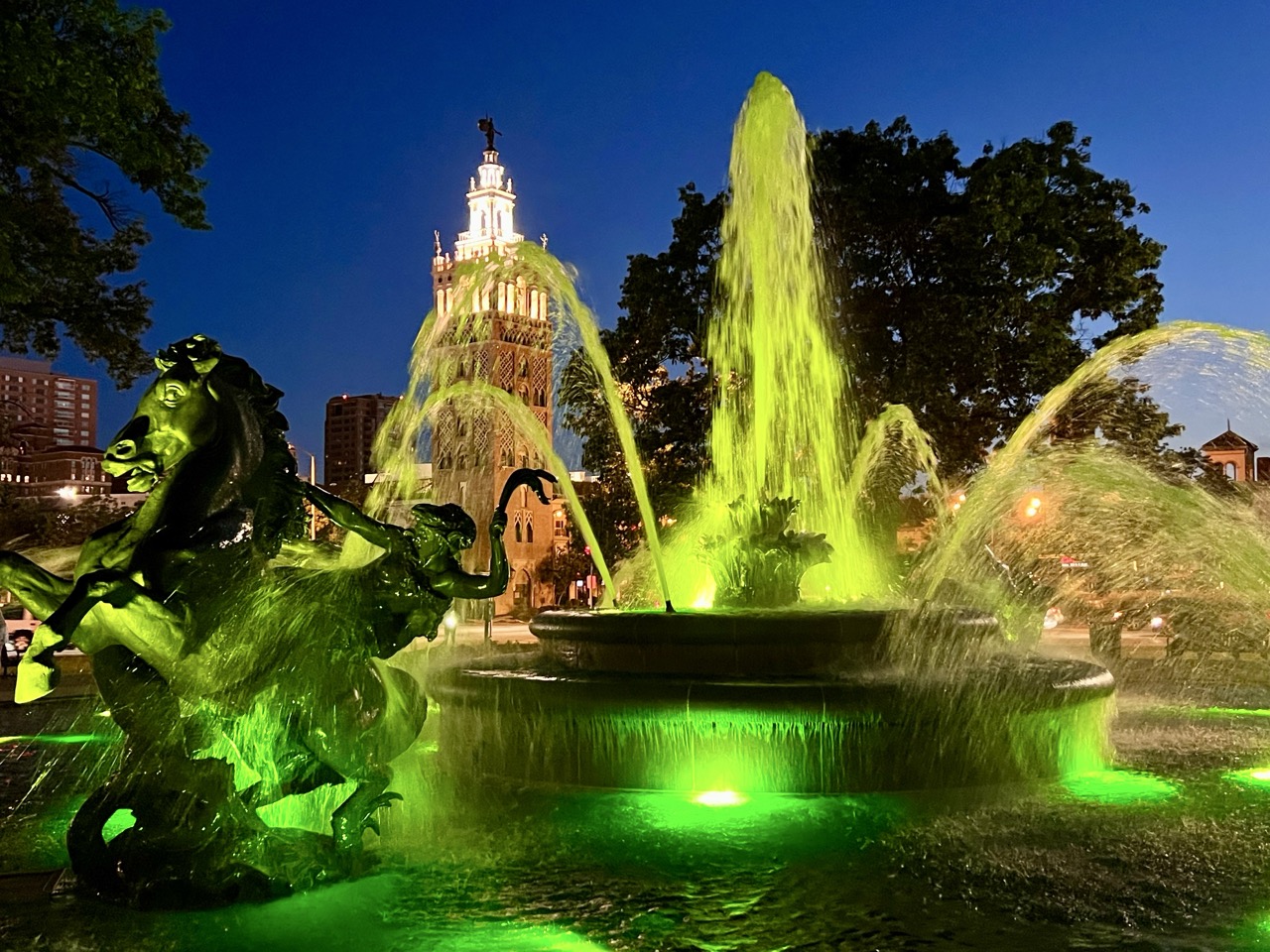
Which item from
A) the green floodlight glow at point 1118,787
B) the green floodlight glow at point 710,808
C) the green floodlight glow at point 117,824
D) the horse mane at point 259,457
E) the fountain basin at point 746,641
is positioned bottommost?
the green floodlight glow at point 1118,787

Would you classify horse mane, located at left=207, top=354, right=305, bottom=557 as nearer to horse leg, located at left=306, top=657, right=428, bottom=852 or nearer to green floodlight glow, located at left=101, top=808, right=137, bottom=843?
horse leg, located at left=306, top=657, right=428, bottom=852

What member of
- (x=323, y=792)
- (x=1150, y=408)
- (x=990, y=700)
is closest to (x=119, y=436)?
(x=323, y=792)

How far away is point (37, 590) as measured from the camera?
→ 494cm

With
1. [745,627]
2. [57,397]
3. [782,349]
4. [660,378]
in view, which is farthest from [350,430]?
[745,627]

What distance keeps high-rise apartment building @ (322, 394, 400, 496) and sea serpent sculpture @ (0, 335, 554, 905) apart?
351 feet

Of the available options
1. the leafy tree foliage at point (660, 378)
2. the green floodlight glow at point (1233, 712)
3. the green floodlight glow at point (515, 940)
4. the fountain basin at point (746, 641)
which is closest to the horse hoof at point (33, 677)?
the green floodlight glow at point (515, 940)

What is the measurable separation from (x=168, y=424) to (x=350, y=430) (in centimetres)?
12260

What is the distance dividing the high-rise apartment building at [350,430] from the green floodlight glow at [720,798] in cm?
10577

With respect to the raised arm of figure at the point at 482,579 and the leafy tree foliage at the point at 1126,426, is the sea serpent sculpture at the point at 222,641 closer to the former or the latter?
the raised arm of figure at the point at 482,579

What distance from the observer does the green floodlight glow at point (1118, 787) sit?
718 centimetres

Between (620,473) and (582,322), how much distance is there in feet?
39.9

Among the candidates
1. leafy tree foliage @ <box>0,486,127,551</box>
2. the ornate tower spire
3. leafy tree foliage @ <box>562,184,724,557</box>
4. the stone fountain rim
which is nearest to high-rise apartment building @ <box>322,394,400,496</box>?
the ornate tower spire

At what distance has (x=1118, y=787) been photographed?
756cm

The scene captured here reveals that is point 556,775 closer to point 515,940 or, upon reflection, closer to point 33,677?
point 515,940
